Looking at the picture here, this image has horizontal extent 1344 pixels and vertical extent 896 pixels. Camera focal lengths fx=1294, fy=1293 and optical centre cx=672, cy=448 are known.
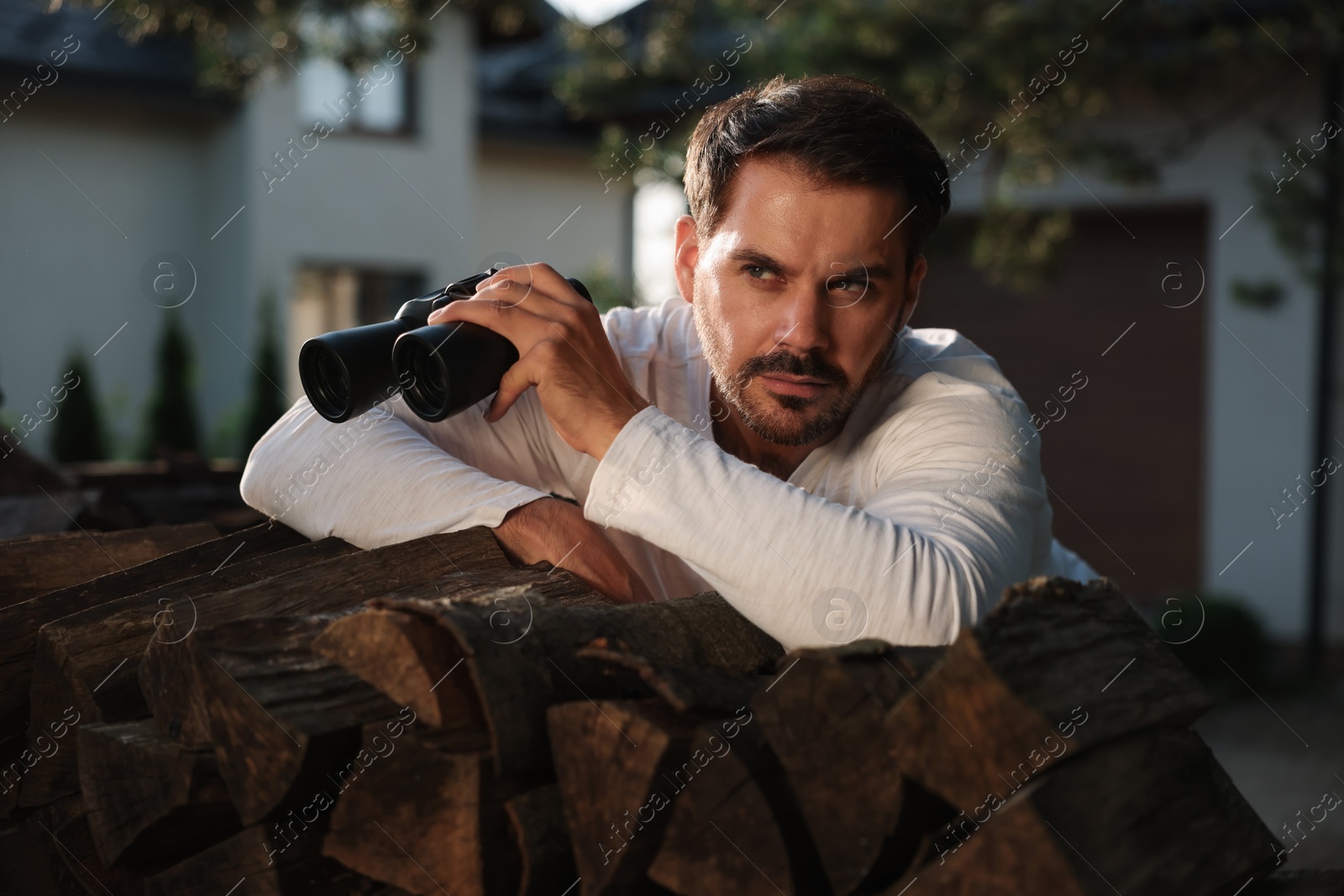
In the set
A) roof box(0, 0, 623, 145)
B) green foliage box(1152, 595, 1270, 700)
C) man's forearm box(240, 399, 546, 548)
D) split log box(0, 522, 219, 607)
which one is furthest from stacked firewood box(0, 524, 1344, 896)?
roof box(0, 0, 623, 145)

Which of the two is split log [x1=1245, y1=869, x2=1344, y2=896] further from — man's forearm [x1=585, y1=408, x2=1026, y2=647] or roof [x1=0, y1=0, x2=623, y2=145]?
roof [x1=0, y1=0, x2=623, y2=145]

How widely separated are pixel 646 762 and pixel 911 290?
152cm

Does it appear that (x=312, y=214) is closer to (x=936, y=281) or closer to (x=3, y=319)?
(x=3, y=319)

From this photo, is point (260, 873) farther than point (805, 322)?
No

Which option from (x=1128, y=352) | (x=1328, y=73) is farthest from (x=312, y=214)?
(x=1328, y=73)

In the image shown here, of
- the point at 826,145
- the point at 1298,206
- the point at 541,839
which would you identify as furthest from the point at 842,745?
the point at 1298,206

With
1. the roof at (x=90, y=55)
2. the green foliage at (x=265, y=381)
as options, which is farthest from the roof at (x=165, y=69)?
the green foliage at (x=265, y=381)

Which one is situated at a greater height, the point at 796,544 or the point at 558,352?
the point at 558,352

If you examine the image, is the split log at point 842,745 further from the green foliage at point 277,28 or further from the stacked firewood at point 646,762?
the green foliage at point 277,28

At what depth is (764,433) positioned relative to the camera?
2551 millimetres

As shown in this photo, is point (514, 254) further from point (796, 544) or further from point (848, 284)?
point (796, 544)

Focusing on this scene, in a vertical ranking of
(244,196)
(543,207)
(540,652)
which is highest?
(543,207)

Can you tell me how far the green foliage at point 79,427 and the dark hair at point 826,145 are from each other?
10037 mm

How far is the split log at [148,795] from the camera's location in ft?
5.47
